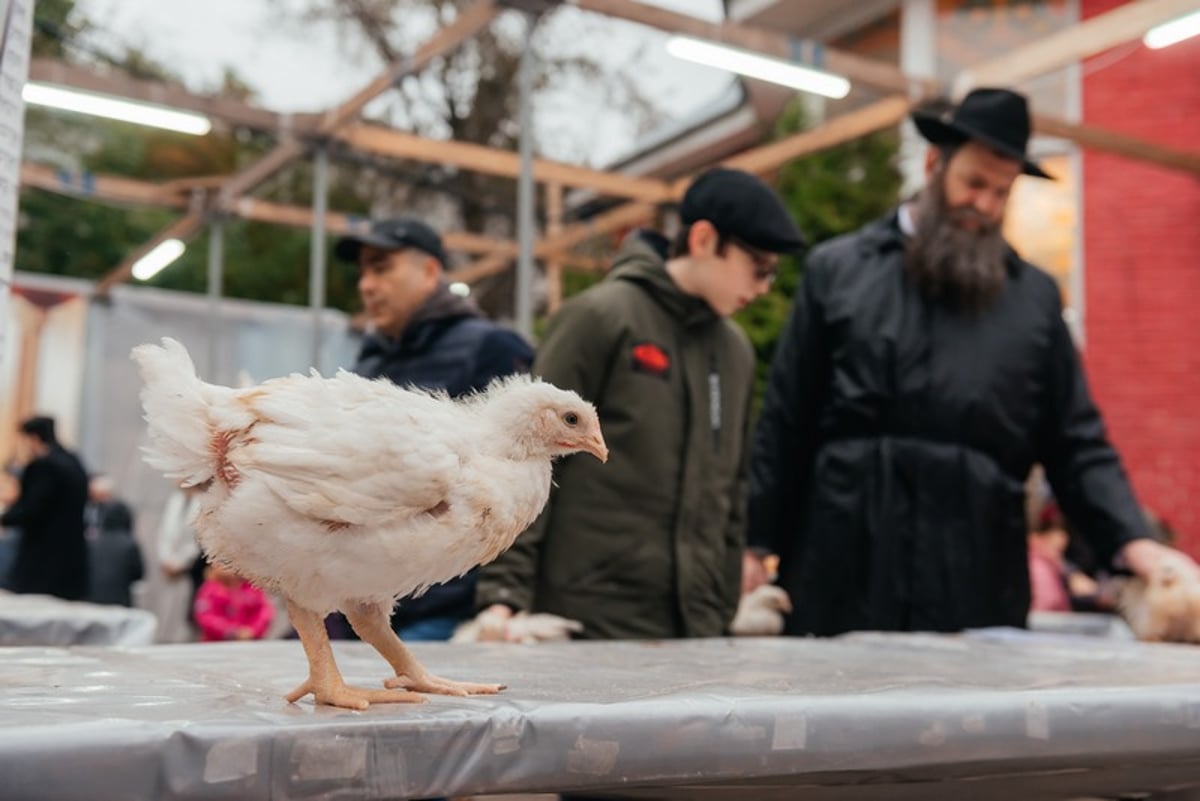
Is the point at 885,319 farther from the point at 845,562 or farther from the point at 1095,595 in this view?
the point at 1095,595

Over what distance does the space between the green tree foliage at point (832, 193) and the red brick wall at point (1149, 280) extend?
6.71ft

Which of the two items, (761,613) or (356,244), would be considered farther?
(356,244)

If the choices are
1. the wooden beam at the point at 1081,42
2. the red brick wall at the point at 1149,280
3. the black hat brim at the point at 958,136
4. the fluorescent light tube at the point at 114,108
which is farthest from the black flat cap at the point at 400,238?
the red brick wall at the point at 1149,280

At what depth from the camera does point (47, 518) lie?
6715 millimetres

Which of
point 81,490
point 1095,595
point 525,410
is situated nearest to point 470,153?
point 81,490

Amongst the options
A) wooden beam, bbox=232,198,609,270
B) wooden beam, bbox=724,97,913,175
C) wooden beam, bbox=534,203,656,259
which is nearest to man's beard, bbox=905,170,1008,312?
wooden beam, bbox=724,97,913,175

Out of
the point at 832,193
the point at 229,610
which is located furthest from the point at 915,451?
the point at 832,193

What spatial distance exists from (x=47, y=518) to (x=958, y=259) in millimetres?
5505

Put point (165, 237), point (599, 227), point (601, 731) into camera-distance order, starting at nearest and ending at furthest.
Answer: point (601, 731)
point (599, 227)
point (165, 237)

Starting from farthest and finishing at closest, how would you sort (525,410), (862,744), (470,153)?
(470,153)
(525,410)
(862,744)

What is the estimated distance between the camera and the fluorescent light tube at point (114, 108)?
6344 millimetres

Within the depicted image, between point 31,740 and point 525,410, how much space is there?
2.06 ft

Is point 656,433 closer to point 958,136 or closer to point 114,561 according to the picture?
point 958,136

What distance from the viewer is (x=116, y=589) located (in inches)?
328
